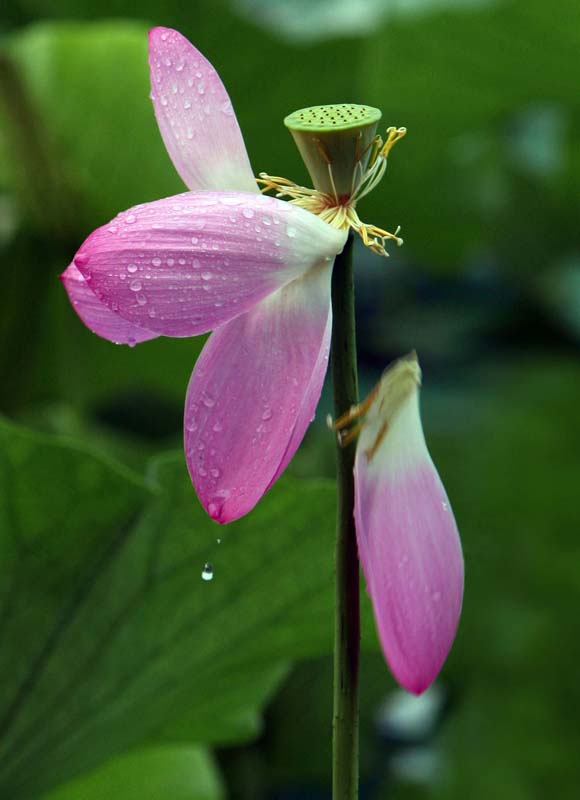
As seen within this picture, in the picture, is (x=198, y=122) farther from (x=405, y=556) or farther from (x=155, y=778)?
(x=155, y=778)

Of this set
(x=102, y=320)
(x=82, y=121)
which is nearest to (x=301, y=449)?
(x=82, y=121)

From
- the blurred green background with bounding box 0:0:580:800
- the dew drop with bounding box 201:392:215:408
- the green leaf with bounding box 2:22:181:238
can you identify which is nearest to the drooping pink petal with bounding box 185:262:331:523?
the dew drop with bounding box 201:392:215:408

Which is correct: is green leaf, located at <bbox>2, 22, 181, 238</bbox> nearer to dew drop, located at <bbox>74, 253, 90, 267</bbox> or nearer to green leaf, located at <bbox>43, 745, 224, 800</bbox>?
green leaf, located at <bbox>43, 745, 224, 800</bbox>

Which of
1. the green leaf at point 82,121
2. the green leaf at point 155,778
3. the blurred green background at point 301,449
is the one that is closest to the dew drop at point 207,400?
the blurred green background at point 301,449

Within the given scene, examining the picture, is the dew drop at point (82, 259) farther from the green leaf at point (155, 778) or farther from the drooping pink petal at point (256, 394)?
the green leaf at point (155, 778)

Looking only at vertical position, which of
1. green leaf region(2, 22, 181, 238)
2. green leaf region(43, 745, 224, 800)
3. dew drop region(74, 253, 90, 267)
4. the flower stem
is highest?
dew drop region(74, 253, 90, 267)

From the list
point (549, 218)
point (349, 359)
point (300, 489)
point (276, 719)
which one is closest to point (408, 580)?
point (349, 359)
